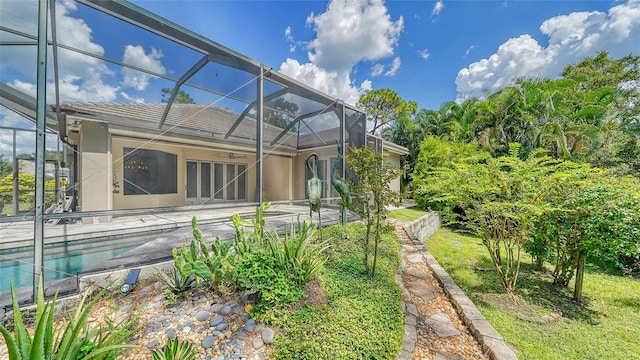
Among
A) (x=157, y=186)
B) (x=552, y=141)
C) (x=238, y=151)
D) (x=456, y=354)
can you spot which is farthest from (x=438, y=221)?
(x=157, y=186)

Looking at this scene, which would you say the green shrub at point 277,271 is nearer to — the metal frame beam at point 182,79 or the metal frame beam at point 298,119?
the metal frame beam at point 182,79

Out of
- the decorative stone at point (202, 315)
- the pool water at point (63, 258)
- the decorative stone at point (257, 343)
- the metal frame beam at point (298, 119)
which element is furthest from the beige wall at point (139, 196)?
the decorative stone at point (257, 343)

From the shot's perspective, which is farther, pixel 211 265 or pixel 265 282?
pixel 211 265

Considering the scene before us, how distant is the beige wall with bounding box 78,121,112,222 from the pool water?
2.15 meters

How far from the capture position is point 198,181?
11.9 m

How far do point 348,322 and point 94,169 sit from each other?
30.2 feet

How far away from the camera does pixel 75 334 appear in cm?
182

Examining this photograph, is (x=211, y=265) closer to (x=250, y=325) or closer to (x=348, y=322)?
(x=250, y=325)

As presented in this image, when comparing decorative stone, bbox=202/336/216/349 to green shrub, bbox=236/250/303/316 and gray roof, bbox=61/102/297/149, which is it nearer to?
green shrub, bbox=236/250/303/316

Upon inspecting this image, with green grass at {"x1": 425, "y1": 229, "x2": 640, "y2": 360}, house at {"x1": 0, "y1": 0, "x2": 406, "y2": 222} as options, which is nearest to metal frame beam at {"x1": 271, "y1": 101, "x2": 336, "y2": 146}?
house at {"x1": 0, "y1": 0, "x2": 406, "y2": 222}

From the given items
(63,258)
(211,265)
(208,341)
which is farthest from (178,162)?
(208,341)

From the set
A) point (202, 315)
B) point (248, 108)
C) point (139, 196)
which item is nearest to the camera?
point (202, 315)

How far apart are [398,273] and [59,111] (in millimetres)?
10529

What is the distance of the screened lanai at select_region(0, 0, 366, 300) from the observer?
3.98m
